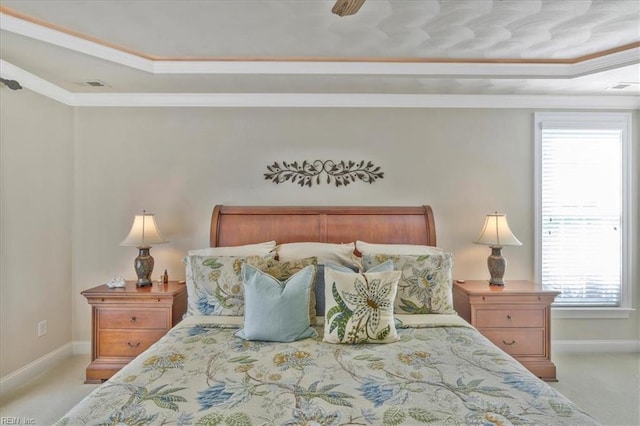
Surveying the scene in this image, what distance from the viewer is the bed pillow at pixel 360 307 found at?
87.2 inches

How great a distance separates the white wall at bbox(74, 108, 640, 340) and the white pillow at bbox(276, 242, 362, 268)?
64cm

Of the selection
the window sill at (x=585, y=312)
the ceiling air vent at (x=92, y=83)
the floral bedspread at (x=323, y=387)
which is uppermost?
the ceiling air vent at (x=92, y=83)

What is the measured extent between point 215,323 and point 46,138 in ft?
7.76

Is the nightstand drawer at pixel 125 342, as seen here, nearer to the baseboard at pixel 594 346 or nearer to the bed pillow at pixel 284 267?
the bed pillow at pixel 284 267

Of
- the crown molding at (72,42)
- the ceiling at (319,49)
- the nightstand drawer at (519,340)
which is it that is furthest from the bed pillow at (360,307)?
the crown molding at (72,42)

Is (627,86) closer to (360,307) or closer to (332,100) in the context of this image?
(332,100)

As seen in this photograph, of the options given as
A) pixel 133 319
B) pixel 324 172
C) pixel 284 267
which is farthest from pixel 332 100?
pixel 133 319

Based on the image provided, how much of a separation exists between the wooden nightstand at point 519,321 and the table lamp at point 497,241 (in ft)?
0.72

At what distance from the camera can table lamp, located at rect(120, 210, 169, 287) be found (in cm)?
320

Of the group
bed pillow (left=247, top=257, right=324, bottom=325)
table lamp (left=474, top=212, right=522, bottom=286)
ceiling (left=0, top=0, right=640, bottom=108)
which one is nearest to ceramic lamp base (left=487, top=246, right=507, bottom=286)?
table lamp (left=474, top=212, right=522, bottom=286)

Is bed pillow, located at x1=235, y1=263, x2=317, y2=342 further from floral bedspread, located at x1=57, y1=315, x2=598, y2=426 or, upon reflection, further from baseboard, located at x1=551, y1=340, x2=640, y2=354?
baseboard, located at x1=551, y1=340, x2=640, y2=354

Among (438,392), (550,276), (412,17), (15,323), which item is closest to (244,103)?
(412,17)

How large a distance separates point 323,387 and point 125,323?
2.10m

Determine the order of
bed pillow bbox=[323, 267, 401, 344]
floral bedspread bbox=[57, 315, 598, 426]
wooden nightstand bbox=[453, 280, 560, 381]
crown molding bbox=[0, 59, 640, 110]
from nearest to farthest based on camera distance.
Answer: floral bedspread bbox=[57, 315, 598, 426]
bed pillow bbox=[323, 267, 401, 344]
wooden nightstand bbox=[453, 280, 560, 381]
crown molding bbox=[0, 59, 640, 110]
